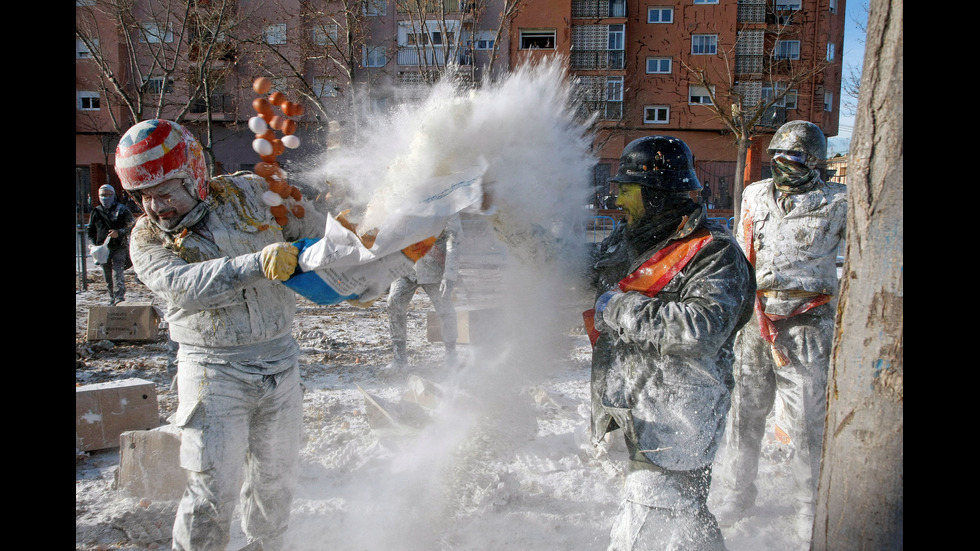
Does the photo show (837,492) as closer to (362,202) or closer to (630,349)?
(630,349)

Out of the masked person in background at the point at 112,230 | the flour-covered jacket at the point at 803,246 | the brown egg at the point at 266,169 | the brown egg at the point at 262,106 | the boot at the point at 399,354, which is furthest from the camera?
the masked person in background at the point at 112,230

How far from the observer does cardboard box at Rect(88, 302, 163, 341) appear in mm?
7000

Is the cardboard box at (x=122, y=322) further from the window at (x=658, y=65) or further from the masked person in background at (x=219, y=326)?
the window at (x=658, y=65)

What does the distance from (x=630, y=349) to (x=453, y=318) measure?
3961 mm

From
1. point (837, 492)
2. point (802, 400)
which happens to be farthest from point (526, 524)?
point (837, 492)

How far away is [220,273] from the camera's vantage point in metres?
2.30

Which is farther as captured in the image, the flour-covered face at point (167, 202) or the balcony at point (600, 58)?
the balcony at point (600, 58)

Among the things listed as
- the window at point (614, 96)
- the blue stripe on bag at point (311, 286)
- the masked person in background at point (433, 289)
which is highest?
the window at point (614, 96)

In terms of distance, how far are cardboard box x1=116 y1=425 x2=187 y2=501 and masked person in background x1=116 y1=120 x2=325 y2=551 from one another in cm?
124

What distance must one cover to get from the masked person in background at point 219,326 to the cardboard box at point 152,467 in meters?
1.24

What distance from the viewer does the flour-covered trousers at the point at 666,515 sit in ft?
7.14

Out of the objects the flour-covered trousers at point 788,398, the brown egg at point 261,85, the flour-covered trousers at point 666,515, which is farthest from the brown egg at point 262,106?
the flour-covered trousers at point 788,398

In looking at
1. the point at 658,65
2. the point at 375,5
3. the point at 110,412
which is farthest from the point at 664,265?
the point at 658,65

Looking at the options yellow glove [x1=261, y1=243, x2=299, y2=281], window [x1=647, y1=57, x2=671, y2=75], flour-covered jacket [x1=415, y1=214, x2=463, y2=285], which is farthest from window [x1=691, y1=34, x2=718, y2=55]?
yellow glove [x1=261, y1=243, x2=299, y2=281]
